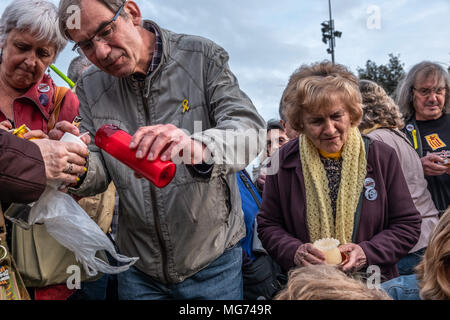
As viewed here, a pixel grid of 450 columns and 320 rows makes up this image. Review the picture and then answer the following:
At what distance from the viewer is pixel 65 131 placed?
1.72 metres

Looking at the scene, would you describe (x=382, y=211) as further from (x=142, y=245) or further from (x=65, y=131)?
(x=65, y=131)

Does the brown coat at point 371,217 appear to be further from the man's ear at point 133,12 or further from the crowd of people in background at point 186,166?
the man's ear at point 133,12

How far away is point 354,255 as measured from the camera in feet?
6.53

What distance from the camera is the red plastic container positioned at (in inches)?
54.0

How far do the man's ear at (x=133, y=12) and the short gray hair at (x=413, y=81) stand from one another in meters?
2.37

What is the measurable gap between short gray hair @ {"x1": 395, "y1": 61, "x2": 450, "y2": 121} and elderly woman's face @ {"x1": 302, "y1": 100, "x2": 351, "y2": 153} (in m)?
1.47

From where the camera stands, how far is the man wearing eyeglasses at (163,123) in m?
1.78

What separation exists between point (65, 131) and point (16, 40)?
0.61m

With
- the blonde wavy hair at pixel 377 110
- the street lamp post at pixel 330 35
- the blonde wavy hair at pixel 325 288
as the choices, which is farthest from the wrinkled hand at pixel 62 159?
the street lamp post at pixel 330 35

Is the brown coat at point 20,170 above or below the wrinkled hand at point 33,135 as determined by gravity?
below

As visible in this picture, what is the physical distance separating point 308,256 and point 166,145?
36.5 inches

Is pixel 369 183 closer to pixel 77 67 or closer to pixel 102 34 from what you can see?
pixel 102 34

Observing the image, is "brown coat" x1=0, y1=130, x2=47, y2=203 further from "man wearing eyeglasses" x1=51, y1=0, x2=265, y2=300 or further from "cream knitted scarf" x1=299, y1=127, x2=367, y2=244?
"cream knitted scarf" x1=299, y1=127, x2=367, y2=244

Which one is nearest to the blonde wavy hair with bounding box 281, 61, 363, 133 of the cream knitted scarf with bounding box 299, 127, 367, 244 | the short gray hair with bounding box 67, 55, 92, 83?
the cream knitted scarf with bounding box 299, 127, 367, 244
